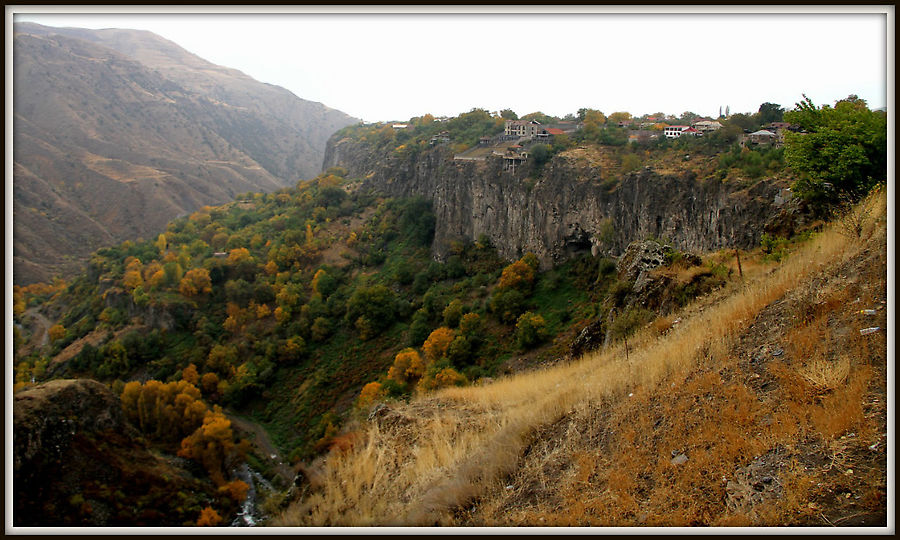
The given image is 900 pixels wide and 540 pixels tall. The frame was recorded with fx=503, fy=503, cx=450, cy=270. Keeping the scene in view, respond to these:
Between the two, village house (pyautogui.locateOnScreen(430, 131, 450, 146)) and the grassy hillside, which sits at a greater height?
village house (pyautogui.locateOnScreen(430, 131, 450, 146))

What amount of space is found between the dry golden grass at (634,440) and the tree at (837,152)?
1867mm

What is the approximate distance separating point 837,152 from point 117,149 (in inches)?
5153

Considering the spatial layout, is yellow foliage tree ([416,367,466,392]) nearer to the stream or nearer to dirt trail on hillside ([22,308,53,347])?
the stream

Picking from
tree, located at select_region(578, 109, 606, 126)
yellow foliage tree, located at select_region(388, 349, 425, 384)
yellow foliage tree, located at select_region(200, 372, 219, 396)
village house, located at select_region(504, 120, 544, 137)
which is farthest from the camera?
village house, located at select_region(504, 120, 544, 137)

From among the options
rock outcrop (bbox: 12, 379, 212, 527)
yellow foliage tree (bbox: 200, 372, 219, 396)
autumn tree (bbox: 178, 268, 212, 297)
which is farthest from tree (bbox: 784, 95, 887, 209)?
autumn tree (bbox: 178, 268, 212, 297)

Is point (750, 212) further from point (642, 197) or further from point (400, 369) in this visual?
point (400, 369)

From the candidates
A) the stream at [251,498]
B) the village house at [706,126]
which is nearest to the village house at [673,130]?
the village house at [706,126]

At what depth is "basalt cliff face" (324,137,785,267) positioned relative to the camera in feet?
62.6

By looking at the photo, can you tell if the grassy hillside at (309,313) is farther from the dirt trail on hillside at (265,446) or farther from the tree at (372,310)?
the dirt trail on hillside at (265,446)

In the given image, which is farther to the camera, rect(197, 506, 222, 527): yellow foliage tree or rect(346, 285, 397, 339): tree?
rect(346, 285, 397, 339): tree

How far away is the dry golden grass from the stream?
1584cm

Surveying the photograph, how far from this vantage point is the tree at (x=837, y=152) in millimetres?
9141

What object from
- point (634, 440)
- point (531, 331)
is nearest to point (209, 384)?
→ point (531, 331)

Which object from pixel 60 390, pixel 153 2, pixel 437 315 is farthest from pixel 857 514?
pixel 437 315
